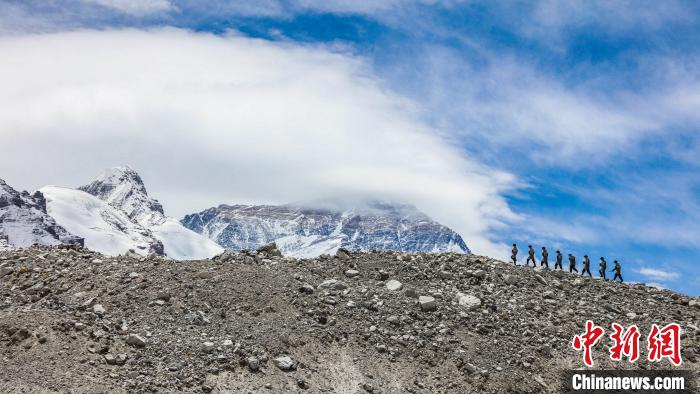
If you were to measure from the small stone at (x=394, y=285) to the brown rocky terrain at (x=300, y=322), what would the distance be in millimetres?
75

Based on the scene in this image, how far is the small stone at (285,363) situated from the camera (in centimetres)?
2706

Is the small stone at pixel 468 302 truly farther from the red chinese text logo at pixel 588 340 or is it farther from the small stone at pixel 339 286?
the small stone at pixel 339 286

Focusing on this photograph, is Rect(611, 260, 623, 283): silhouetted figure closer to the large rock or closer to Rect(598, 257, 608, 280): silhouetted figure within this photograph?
Rect(598, 257, 608, 280): silhouetted figure

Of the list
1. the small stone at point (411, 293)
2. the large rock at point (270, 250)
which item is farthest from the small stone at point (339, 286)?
the large rock at point (270, 250)

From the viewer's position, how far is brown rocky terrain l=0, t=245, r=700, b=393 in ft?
85.4

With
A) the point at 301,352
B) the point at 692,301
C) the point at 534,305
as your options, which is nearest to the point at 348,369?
the point at 301,352

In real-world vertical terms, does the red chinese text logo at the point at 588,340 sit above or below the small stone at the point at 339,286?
below

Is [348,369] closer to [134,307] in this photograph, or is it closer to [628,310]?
[134,307]

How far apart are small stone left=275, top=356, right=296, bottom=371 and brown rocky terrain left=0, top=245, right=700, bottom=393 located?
0.18 feet

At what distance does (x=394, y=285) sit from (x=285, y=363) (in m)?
8.14

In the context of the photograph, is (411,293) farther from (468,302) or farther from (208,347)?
(208,347)

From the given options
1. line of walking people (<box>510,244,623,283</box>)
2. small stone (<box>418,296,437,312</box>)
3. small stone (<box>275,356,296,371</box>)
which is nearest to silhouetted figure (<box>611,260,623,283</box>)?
line of walking people (<box>510,244,623,283</box>)

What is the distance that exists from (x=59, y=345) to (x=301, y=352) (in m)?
9.39

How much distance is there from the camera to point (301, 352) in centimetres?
2806
